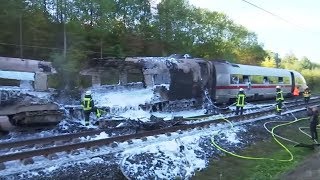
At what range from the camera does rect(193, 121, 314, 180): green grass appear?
9875mm

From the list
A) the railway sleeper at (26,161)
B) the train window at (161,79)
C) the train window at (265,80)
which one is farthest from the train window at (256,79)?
the railway sleeper at (26,161)

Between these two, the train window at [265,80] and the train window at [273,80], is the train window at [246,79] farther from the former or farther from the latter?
the train window at [273,80]

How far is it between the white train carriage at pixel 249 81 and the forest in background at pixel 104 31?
7.25m

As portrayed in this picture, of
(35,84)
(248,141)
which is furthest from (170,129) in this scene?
(35,84)

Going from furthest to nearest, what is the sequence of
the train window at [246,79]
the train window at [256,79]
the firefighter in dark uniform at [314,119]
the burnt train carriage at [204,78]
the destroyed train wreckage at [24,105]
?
1. the train window at [256,79]
2. the train window at [246,79]
3. the burnt train carriage at [204,78]
4. the destroyed train wreckage at [24,105]
5. the firefighter in dark uniform at [314,119]

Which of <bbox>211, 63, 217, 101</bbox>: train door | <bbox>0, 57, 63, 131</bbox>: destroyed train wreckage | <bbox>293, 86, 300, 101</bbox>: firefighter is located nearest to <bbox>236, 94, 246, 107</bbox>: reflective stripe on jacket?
<bbox>211, 63, 217, 101</bbox>: train door

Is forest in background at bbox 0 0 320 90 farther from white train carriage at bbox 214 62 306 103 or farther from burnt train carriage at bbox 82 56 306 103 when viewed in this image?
white train carriage at bbox 214 62 306 103

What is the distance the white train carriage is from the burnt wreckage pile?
112 cm

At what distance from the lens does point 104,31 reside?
4184 centimetres

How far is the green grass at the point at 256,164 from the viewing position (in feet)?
32.4

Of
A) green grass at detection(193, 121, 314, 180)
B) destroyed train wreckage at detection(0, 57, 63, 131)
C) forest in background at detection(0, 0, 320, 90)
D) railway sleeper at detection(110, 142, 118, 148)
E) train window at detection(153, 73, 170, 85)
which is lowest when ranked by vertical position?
green grass at detection(193, 121, 314, 180)

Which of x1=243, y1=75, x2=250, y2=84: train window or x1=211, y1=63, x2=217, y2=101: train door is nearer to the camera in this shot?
x1=211, y1=63, x2=217, y2=101: train door

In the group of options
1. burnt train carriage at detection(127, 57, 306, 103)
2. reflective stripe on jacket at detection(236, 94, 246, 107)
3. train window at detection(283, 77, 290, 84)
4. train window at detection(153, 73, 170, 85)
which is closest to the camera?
reflective stripe on jacket at detection(236, 94, 246, 107)

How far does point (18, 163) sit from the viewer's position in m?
8.90
